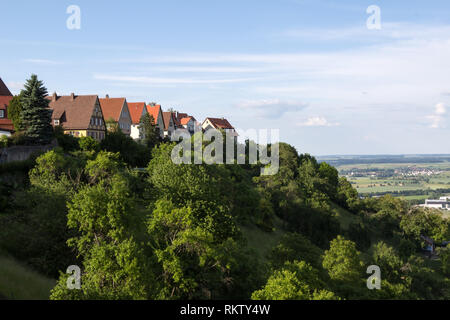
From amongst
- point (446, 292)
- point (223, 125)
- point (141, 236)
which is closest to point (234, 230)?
point (141, 236)

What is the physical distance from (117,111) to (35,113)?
33.9m

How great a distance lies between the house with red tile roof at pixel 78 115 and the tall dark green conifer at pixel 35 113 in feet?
53.5

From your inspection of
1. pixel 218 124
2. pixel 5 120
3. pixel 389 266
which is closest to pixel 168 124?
pixel 218 124

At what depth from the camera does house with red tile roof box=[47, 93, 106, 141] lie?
238 feet

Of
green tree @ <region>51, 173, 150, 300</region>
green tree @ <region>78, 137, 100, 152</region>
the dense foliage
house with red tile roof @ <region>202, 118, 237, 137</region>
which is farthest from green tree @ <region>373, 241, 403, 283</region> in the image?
house with red tile roof @ <region>202, 118, 237, 137</region>

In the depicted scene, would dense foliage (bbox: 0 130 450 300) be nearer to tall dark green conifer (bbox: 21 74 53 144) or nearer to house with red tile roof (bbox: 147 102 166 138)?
tall dark green conifer (bbox: 21 74 53 144)

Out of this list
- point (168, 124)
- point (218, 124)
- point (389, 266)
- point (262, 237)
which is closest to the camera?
point (389, 266)

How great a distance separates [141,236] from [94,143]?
2919 cm

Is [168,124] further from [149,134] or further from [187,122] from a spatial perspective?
[149,134]

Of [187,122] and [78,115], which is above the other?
[187,122]

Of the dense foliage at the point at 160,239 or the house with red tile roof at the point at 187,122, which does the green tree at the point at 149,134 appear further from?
the house with red tile roof at the point at 187,122

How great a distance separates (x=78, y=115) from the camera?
73.6 metres

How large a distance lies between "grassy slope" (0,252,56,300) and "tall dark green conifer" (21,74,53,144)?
2798 cm

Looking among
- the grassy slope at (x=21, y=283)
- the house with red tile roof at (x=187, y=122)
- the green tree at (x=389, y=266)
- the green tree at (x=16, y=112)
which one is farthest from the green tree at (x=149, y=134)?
the grassy slope at (x=21, y=283)
